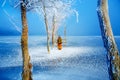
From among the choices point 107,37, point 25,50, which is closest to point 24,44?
point 25,50

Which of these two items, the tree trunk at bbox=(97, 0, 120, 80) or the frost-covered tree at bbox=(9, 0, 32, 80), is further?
the frost-covered tree at bbox=(9, 0, 32, 80)

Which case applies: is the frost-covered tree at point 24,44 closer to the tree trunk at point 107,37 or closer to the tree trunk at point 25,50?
the tree trunk at point 25,50

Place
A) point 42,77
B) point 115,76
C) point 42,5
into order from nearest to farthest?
point 115,76, point 42,5, point 42,77

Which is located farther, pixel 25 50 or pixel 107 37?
pixel 25 50

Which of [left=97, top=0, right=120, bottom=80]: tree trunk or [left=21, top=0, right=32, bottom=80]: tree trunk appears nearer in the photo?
[left=97, top=0, right=120, bottom=80]: tree trunk

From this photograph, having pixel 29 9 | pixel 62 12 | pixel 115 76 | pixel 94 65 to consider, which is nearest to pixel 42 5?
pixel 29 9

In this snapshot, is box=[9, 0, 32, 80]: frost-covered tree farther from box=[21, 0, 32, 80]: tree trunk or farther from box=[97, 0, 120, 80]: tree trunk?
box=[97, 0, 120, 80]: tree trunk

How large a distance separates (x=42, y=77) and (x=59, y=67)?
471 cm

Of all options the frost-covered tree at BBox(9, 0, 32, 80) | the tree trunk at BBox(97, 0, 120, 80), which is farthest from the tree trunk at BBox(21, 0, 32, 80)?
the tree trunk at BBox(97, 0, 120, 80)

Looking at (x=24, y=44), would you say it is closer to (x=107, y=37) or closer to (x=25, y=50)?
(x=25, y=50)

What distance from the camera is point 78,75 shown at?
20.9 m

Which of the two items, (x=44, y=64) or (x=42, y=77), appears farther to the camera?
(x=44, y=64)

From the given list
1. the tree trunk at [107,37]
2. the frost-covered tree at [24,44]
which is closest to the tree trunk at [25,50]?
the frost-covered tree at [24,44]

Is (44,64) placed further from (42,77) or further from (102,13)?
(102,13)
